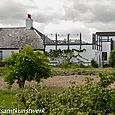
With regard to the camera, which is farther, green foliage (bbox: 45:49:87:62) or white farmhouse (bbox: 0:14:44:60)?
white farmhouse (bbox: 0:14:44:60)

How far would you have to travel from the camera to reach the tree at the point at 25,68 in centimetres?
1702

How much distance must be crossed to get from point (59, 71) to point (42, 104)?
2771 centimetres

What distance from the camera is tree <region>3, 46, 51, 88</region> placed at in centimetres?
1702

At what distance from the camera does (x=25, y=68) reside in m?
17.0

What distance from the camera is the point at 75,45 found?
4734 cm

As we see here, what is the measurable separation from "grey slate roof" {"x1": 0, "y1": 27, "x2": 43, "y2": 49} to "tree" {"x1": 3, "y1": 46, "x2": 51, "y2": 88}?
29.3m

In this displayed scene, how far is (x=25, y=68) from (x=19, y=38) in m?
32.0

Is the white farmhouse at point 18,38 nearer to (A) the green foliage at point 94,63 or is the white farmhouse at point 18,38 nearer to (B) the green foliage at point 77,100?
(A) the green foliage at point 94,63

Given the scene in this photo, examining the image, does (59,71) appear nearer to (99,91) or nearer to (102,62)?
(102,62)

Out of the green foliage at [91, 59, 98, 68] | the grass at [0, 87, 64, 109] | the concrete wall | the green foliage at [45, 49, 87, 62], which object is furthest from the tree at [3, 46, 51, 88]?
the concrete wall

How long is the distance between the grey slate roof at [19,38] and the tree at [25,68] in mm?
29336

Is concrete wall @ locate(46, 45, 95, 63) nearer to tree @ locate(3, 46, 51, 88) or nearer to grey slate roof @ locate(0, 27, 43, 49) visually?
grey slate roof @ locate(0, 27, 43, 49)

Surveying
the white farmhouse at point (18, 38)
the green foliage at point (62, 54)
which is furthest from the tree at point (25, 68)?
the white farmhouse at point (18, 38)

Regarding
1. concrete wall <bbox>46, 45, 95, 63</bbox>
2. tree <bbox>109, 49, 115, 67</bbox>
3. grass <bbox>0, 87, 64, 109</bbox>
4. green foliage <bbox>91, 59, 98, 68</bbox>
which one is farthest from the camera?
concrete wall <bbox>46, 45, 95, 63</bbox>
